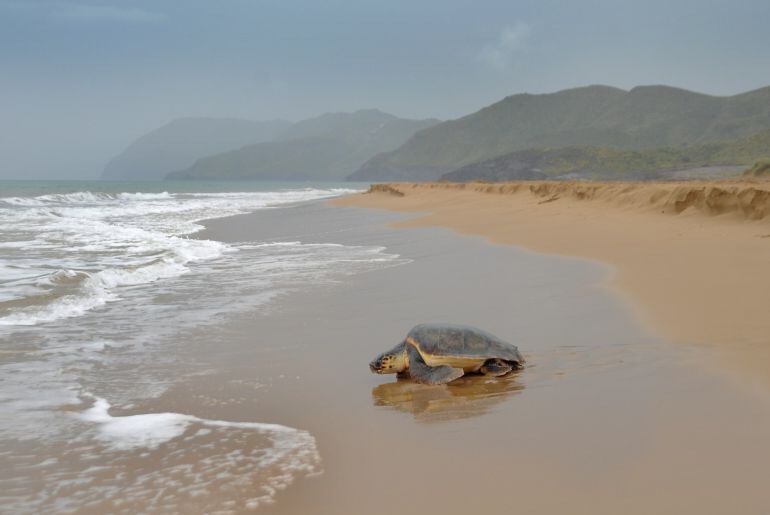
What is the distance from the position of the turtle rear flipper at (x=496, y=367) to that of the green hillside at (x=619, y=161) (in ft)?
149

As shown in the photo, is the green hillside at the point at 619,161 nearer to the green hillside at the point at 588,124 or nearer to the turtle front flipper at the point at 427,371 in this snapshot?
the green hillside at the point at 588,124

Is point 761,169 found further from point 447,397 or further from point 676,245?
point 447,397

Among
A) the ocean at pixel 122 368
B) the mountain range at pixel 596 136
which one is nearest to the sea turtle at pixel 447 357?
the ocean at pixel 122 368

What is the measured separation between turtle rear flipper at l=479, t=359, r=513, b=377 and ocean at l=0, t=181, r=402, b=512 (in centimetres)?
180

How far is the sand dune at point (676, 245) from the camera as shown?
5574 millimetres

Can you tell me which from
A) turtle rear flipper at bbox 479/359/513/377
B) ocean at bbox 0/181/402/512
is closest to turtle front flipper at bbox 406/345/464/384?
turtle rear flipper at bbox 479/359/513/377

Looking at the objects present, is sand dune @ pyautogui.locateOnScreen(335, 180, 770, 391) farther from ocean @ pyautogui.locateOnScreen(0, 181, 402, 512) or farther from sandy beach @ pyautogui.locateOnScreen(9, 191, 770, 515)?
ocean @ pyautogui.locateOnScreen(0, 181, 402, 512)

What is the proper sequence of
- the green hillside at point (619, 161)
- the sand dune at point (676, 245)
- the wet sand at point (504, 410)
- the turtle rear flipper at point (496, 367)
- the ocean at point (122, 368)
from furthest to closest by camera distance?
the green hillside at point (619, 161)
the sand dune at point (676, 245)
the turtle rear flipper at point (496, 367)
the ocean at point (122, 368)
the wet sand at point (504, 410)

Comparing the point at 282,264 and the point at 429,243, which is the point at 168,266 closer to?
the point at 282,264

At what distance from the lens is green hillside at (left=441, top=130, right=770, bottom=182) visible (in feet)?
182

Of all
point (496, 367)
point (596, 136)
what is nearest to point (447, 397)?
point (496, 367)

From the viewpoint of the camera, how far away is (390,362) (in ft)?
16.9

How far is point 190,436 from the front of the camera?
3916 millimetres

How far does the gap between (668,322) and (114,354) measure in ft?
17.4
